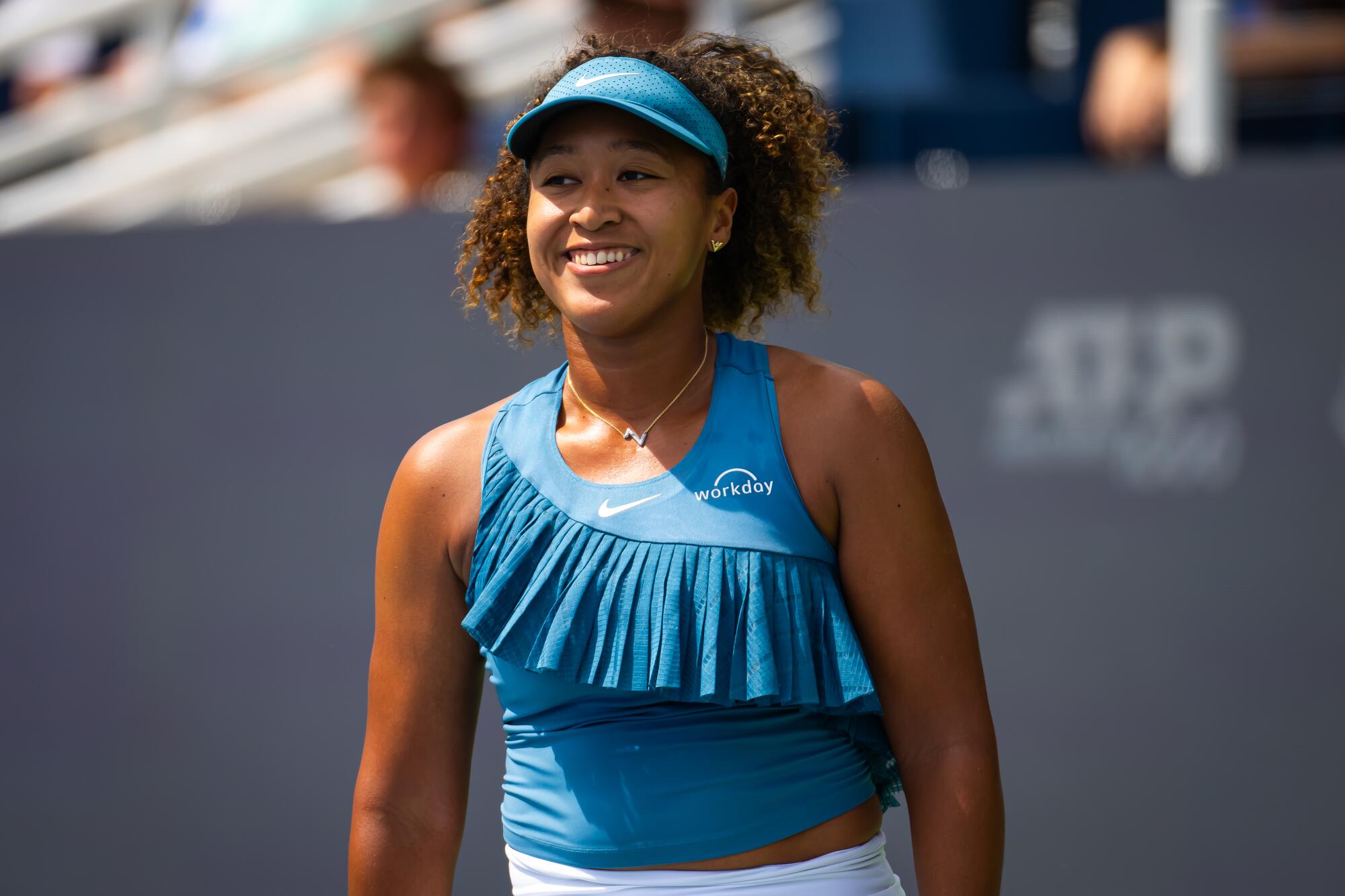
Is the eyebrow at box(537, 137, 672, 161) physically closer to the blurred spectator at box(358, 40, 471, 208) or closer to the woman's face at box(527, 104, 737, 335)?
the woman's face at box(527, 104, 737, 335)

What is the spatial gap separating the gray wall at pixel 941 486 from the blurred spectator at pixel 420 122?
175 mm

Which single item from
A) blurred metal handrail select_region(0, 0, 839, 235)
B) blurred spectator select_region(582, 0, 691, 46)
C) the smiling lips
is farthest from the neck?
blurred metal handrail select_region(0, 0, 839, 235)

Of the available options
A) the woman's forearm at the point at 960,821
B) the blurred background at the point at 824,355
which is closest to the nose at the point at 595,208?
the woman's forearm at the point at 960,821

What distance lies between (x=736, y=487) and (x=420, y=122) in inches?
A: 105

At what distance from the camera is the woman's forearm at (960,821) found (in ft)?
5.92

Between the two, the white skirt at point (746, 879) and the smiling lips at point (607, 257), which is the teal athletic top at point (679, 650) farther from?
the smiling lips at point (607, 257)

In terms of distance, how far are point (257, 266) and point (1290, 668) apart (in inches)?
117

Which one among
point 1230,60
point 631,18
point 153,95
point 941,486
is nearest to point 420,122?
point 631,18

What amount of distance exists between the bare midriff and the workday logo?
415mm

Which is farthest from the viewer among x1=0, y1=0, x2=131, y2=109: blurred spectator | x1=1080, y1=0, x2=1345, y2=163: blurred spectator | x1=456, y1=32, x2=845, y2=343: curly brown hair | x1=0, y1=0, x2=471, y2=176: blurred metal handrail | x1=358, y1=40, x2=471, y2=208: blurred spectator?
x1=0, y1=0, x2=131, y2=109: blurred spectator

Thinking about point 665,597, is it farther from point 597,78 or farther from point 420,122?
point 420,122

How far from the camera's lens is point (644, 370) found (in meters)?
1.94

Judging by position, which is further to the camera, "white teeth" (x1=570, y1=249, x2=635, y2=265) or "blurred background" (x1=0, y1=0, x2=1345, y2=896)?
"blurred background" (x1=0, y1=0, x2=1345, y2=896)

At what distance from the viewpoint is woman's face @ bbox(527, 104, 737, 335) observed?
1.85m
